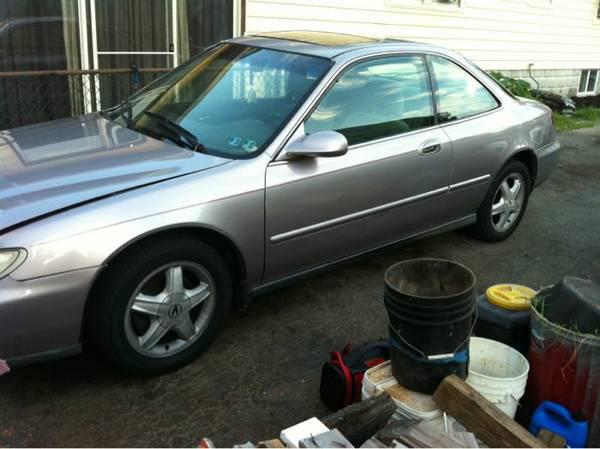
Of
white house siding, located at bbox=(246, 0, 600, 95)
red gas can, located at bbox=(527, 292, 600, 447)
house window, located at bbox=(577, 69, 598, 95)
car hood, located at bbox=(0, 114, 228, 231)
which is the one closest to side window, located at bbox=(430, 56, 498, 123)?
car hood, located at bbox=(0, 114, 228, 231)

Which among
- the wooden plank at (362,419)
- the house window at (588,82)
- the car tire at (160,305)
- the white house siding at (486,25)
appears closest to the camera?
the wooden plank at (362,419)

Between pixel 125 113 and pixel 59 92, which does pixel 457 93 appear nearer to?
pixel 125 113

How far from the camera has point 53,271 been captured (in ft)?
9.16

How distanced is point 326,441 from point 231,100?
2298 mm

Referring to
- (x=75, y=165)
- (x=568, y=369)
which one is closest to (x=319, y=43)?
(x=75, y=165)

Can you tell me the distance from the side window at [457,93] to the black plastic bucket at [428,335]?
77.4 inches

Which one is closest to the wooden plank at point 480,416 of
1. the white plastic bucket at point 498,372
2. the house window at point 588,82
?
the white plastic bucket at point 498,372

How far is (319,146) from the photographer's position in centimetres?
348

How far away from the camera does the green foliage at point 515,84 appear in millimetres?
11805

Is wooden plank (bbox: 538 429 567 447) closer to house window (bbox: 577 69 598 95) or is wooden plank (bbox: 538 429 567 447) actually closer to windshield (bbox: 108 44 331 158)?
windshield (bbox: 108 44 331 158)

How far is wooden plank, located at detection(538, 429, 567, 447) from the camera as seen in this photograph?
8.85ft

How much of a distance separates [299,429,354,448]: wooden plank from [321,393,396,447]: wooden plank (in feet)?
0.50

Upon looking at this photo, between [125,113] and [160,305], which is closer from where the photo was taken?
[160,305]

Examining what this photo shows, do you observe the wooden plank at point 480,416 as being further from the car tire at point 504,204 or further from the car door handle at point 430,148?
the car tire at point 504,204
